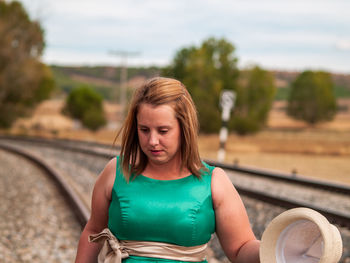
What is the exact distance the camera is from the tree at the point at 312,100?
69.2 meters

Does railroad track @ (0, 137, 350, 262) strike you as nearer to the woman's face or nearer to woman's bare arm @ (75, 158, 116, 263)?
woman's bare arm @ (75, 158, 116, 263)

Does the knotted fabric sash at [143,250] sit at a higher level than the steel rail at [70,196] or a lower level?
higher

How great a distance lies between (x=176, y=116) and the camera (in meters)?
1.70

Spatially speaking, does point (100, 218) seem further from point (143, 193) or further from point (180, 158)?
point (180, 158)

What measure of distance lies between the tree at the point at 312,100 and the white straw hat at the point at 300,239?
231 feet

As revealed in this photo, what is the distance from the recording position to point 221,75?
29812mm

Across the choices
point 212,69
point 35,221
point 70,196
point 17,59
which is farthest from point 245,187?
point 17,59

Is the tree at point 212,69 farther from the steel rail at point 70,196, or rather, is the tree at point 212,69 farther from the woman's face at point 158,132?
the woman's face at point 158,132

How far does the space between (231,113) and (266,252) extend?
30294 mm

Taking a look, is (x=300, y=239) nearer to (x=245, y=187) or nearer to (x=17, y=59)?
(x=245, y=187)

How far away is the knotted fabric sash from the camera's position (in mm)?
1690

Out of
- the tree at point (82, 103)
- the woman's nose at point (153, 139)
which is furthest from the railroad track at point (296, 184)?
the tree at point (82, 103)

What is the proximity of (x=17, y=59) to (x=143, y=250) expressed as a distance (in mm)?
31292

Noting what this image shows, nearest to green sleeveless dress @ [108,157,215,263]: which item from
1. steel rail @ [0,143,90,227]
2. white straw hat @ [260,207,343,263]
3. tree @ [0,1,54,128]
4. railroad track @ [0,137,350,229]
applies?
white straw hat @ [260,207,343,263]
